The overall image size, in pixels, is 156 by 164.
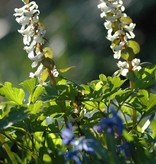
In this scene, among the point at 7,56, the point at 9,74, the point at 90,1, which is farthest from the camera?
the point at 90,1

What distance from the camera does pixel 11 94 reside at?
3.03ft

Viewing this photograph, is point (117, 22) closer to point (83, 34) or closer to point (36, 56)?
point (36, 56)

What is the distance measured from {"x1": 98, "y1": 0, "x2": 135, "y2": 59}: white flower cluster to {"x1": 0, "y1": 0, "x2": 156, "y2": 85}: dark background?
315 centimetres

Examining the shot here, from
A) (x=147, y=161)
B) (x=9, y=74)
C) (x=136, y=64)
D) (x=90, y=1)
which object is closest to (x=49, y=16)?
(x=90, y=1)

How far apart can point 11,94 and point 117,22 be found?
0.60 feet

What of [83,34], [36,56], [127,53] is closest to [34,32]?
[36,56]

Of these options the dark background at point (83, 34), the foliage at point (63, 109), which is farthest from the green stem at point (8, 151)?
the dark background at point (83, 34)

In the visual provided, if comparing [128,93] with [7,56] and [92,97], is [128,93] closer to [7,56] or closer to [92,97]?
[92,97]

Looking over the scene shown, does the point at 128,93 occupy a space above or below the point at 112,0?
below

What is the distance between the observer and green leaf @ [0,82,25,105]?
921mm

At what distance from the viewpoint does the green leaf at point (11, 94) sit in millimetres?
921

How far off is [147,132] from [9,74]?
8.31 feet

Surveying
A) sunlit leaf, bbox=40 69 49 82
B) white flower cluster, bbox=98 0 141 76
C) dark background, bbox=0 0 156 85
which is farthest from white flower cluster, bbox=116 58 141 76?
dark background, bbox=0 0 156 85

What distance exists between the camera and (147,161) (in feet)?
2.17
